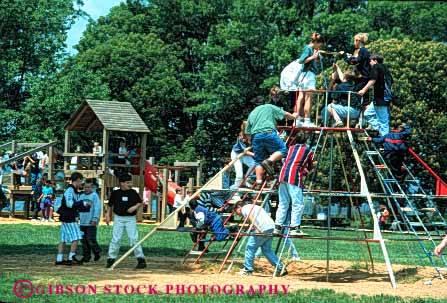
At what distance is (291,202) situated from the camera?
17297 millimetres

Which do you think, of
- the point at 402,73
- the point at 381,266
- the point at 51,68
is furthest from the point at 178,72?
the point at 381,266

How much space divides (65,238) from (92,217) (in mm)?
1120

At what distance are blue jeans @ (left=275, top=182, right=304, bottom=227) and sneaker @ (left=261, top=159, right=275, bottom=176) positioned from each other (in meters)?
0.67

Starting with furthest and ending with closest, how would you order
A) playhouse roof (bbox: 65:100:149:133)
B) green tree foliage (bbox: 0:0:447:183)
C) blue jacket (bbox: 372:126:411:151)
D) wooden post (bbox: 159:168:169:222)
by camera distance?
1. green tree foliage (bbox: 0:0:447:183)
2. wooden post (bbox: 159:168:169:222)
3. playhouse roof (bbox: 65:100:149:133)
4. blue jacket (bbox: 372:126:411:151)

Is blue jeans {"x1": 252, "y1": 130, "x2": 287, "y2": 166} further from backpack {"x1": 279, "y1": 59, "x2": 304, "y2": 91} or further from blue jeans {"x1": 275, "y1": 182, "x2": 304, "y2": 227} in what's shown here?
backpack {"x1": 279, "y1": 59, "x2": 304, "y2": 91}

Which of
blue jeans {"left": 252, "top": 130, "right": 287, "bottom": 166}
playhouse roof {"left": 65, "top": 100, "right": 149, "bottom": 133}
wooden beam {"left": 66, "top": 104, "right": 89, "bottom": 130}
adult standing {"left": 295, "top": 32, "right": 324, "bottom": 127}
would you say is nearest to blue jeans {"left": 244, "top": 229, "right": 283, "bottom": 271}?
blue jeans {"left": 252, "top": 130, "right": 287, "bottom": 166}

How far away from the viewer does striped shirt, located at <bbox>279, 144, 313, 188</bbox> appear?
16.7 meters

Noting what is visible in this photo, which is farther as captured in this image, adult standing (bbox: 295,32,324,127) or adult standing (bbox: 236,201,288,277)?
adult standing (bbox: 295,32,324,127)

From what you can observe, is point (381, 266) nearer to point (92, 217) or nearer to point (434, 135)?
point (92, 217)

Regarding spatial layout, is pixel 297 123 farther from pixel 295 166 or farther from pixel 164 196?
pixel 164 196

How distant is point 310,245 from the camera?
26.8m

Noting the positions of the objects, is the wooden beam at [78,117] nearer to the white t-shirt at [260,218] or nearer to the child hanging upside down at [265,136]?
the child hanging upside down at [265,136]

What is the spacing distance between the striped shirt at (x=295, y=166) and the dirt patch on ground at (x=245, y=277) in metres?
1.69

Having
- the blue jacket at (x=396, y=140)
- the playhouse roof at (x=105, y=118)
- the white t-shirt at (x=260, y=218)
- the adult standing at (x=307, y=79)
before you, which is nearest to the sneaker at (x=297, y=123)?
the adult standing at (x=307, y=79)
